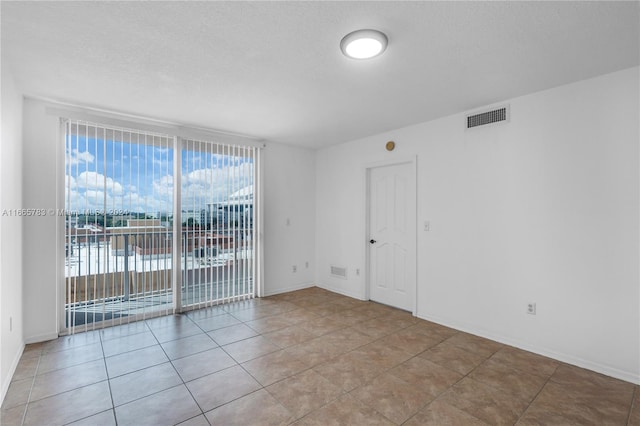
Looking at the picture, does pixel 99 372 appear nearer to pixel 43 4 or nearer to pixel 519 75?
pixel 43 4

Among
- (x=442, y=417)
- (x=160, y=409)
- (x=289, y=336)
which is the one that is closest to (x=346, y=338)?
(x=289, y=336)

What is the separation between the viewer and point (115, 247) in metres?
3.57

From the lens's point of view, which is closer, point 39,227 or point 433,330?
point 39,227

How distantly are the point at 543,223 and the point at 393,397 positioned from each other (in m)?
2.13

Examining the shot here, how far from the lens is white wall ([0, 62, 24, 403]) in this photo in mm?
2307

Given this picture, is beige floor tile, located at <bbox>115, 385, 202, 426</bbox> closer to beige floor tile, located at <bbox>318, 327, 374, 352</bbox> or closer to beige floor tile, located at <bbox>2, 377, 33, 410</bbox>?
beige floor tile, located at <bbox>2, 377, 33, 410</bbox>

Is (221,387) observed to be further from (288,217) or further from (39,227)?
(288,217)

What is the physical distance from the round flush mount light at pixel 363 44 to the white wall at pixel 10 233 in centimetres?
255

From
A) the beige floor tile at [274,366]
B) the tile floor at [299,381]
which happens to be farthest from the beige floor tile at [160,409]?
the beige floor tile at [274,366]

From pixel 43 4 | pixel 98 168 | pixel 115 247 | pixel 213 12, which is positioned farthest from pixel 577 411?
pixel 98 168

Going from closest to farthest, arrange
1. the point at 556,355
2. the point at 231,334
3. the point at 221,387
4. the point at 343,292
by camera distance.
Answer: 1. the point at 221,387
2. the point at 556,355
3. the point at 231,334
4. the point at 343,292

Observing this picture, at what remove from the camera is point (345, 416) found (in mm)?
2033

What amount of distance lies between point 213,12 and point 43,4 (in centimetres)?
93

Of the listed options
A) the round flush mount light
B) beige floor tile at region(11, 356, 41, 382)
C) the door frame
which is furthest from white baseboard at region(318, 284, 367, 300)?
beige floor tile at region(11, 356, 41, 382)
